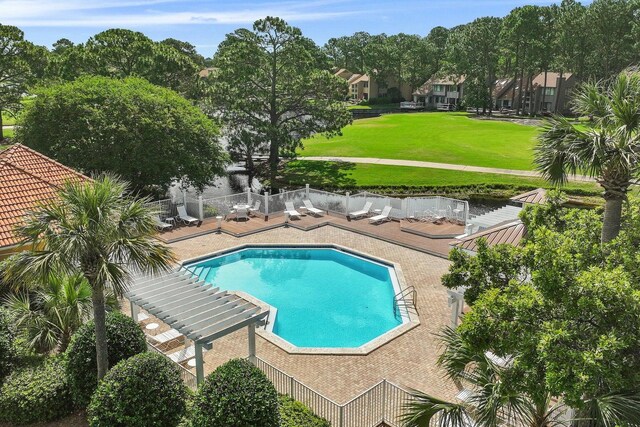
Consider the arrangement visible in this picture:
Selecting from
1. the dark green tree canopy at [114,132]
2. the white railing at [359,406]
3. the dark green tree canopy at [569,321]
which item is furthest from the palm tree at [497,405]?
the dark green tree canopy at [114,132]

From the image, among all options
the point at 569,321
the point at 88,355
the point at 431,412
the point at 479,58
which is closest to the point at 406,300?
the point at 431,412

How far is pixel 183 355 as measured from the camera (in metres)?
14.2

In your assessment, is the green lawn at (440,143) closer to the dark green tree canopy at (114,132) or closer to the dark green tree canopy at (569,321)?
the dark green tree canopy at (114,132)

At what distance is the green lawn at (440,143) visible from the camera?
47125mm

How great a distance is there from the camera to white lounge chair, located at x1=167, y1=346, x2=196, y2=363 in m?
14.1

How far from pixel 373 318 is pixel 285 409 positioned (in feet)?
25.3

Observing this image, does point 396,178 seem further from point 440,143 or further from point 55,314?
point 55,314

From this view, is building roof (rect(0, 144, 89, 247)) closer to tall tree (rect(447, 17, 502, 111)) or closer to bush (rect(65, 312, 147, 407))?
bush (rect(65, 312, 147, 407))

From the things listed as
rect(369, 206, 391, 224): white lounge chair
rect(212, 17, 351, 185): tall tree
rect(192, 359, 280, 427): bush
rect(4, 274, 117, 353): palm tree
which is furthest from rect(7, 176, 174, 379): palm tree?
rect(212, 17, 351, 185): tall tree

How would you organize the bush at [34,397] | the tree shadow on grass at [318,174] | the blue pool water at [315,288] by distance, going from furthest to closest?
1. the tree shadow on grass at [318,174]
2. the blue pool water at [315,288]
3. the bush at [34,397]

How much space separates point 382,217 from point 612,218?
754 inches

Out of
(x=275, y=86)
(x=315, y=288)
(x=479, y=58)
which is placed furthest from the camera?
(x=479, y=58)

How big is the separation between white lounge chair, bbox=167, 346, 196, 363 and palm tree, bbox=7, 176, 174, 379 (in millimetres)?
4550

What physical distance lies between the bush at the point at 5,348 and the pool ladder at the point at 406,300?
12156mm
